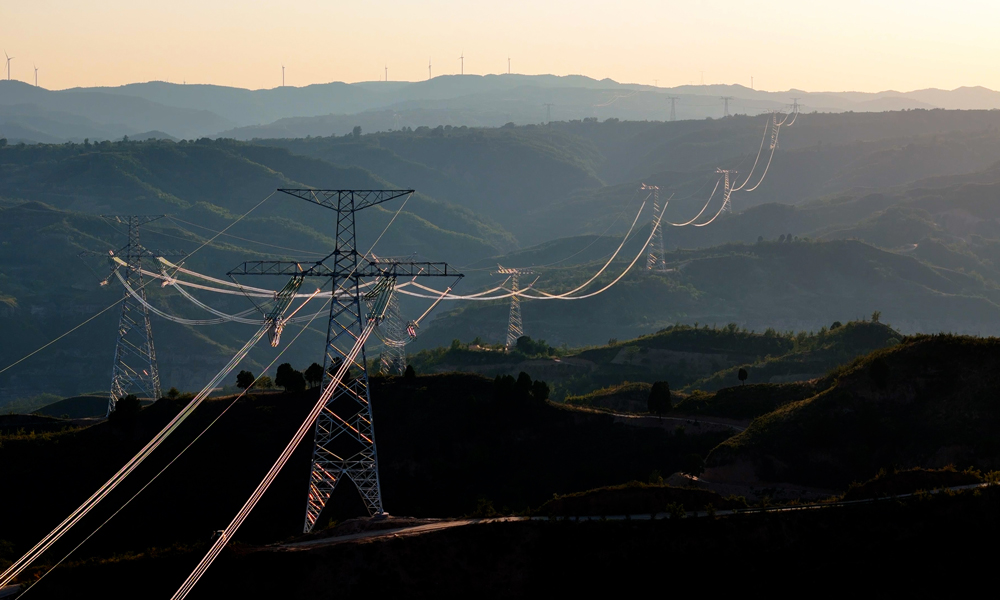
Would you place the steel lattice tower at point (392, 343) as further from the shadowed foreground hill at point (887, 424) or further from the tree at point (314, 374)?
the shadowed foreground hill at point (887, 424)

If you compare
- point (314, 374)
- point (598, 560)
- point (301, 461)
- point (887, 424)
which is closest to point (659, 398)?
point (887, 424)

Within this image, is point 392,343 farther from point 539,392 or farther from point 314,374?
point 539,392

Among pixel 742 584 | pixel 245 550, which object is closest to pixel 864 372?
pixel 742 584

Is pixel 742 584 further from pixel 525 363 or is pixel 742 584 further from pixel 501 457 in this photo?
pixel 525 363

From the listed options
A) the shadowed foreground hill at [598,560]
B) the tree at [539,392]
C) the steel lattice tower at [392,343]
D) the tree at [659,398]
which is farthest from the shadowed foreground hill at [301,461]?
the steel lattice tower at [392,343]

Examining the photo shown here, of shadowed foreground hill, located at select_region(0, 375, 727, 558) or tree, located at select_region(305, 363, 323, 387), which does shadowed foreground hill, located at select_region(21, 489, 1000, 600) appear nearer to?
shadowed foreground hill, located at select_region(0, 375, 727, 558)
